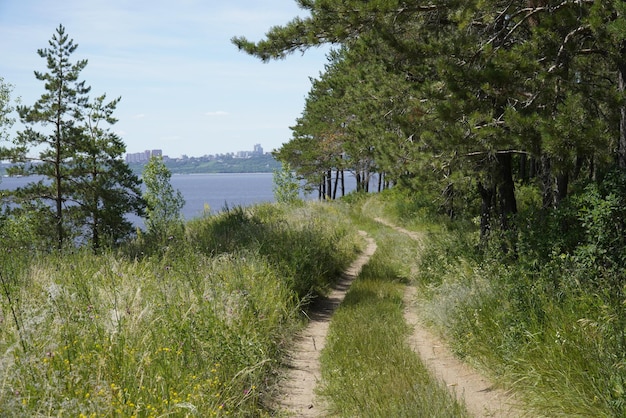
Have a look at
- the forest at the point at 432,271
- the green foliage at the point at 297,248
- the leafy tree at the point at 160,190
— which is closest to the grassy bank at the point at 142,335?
the forest at the point at 432,271

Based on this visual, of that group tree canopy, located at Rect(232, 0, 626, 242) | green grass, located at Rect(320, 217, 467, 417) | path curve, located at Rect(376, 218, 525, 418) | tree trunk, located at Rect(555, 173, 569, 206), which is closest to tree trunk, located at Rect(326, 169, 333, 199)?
tree canopy, located at Rect(232, 0, 626, 242)

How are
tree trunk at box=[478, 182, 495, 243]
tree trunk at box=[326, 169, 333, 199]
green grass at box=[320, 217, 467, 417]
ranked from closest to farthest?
green grass at box=[320, 217, 467, 417]
tree trunk at box=[478, 182, 495, 243]
tree trunk at box=[326, 169, 333, 199]

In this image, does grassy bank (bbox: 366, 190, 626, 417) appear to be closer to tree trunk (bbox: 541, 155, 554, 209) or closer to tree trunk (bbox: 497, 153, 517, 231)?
tree trunk (bbox: 541, 155, 554, 209)

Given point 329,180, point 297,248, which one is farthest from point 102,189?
point 329,180

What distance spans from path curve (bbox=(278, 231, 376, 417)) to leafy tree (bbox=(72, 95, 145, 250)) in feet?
63.2

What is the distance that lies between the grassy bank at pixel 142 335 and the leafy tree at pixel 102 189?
19.0 m

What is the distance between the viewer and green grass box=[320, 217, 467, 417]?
4904mm

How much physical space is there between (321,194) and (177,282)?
5147 cm

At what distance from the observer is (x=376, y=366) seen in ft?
20.3

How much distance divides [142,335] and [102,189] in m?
24.1

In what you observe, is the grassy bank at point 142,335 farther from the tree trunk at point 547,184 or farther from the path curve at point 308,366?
the tree trunk at point 547,184

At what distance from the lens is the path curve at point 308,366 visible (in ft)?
18.6

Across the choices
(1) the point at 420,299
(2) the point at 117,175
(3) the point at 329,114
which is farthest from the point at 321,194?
(1) the point at 420,299

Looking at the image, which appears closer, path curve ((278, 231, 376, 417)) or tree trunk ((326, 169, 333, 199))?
path curve ((278, 231, 376, 417))
